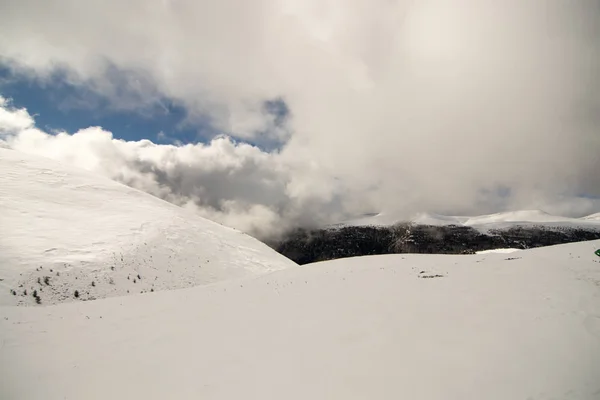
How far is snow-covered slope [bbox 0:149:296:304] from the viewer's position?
71.9ft

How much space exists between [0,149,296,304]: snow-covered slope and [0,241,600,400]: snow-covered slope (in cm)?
779

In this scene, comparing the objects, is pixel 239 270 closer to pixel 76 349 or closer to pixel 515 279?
pixel 76 349

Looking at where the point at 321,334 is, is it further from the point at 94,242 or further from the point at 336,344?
the point at 94,242

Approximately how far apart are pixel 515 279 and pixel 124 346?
60.0 ft

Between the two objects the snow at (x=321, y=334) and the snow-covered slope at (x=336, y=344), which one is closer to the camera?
the snow-covered slope at (x=336, y=344)

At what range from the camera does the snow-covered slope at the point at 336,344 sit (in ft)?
22.7

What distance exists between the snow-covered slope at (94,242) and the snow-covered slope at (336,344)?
7.79 m

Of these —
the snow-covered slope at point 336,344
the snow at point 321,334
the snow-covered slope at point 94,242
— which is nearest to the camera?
the snow-covered slope at point 336,344

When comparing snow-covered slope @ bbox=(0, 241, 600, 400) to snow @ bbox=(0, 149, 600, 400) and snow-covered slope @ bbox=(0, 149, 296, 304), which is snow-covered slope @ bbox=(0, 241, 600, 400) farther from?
snow-covered slope @ bbox=(0, 149, 296, 304)

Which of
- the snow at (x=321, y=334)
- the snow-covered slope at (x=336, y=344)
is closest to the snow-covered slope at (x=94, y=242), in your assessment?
the snow at (x=321, y=334)

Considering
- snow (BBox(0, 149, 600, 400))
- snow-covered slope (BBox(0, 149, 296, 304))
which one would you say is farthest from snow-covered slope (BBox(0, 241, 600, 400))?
snow-covered slope (BBox(0, 149, 296, 304))

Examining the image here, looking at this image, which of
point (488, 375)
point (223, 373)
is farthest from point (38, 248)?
point (488, 375)

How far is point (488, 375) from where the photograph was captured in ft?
22.1

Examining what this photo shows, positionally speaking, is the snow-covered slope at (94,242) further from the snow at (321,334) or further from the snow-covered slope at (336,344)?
the snow-covered slope at (336,344)
